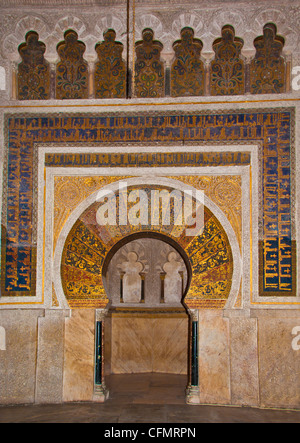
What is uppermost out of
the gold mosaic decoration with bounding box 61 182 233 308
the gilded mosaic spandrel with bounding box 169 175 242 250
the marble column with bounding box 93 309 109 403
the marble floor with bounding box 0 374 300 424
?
the gilded mosaic spandrel with bounding box 169 175 242 250

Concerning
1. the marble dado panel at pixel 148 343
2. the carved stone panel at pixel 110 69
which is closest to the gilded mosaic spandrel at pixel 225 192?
the carved stone panel at pixel 110 69

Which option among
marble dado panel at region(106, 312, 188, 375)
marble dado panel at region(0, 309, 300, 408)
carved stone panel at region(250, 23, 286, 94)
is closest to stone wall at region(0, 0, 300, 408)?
marble dado panel at region(0, 309, 300, 408)

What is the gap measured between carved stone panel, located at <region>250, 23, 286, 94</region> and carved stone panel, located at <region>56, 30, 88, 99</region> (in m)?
2.11

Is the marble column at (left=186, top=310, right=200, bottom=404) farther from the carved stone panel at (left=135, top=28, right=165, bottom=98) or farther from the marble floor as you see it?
the carved stone panel at (left=135, top=28, right=165, bottom=98)

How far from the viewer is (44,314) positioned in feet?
20.0

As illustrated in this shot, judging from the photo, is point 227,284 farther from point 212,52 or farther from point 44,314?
point 212,52

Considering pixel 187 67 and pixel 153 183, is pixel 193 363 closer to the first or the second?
pixel 153 183

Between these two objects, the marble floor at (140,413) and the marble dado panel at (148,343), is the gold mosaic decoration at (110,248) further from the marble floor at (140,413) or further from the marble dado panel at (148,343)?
the marble dado panel at (148,343)

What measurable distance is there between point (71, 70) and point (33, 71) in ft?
1.60

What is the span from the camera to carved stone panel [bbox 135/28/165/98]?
6.39m

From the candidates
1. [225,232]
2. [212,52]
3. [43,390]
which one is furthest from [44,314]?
[212,52]

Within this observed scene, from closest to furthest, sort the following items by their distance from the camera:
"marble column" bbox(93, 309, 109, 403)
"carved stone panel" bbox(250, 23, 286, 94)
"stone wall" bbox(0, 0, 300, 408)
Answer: "stone wall" bbox(0, 0, 300, 408)
"marble column" bbox(93, 309, 109, 403)
"carved stone panel" bbox(250, 23, 286, 94)

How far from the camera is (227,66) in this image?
20.9 feet

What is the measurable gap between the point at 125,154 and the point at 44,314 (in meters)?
2.17
